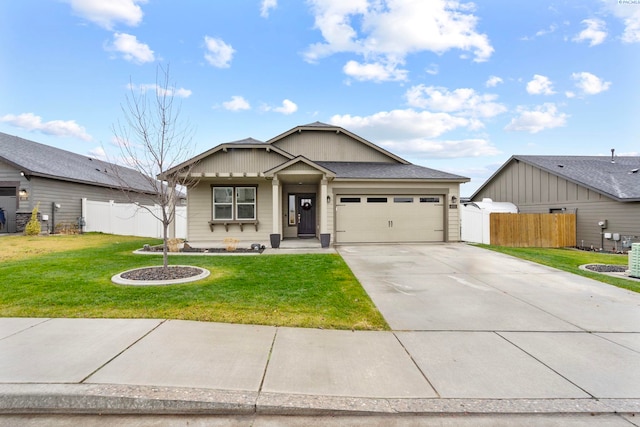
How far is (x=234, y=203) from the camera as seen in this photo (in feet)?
46.2

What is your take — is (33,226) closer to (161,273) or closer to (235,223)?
(235,223)

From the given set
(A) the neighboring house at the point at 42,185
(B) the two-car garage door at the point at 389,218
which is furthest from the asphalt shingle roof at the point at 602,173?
Result: (A) the neighboring house at the point at 42,185

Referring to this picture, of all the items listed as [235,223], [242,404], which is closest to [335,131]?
[235,223]

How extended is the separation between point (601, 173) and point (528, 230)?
21.9 feet

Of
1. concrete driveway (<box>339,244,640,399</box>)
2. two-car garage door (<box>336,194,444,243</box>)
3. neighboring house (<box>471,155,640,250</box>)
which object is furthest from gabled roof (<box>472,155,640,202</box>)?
concrete driveway (<box>339,244,640,399</box>)

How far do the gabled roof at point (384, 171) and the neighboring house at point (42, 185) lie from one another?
9735 mm

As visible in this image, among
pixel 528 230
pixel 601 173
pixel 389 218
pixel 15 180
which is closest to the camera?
pixel 389 218

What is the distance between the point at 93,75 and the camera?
521 inches

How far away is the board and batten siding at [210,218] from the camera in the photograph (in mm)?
13852

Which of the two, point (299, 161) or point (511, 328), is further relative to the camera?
point (299, 161)

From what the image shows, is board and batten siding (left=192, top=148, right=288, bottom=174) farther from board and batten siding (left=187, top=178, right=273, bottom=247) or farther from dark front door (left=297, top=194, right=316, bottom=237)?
dark front door (left=297, top=194, right=316, bottom=237)

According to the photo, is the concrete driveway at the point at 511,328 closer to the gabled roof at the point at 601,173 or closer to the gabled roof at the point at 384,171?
the gabled roof at the point at 384,171

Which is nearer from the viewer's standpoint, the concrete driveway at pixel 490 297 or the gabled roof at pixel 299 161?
the concrete driveway at pixel 490 297

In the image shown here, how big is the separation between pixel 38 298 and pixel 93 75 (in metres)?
12.1
